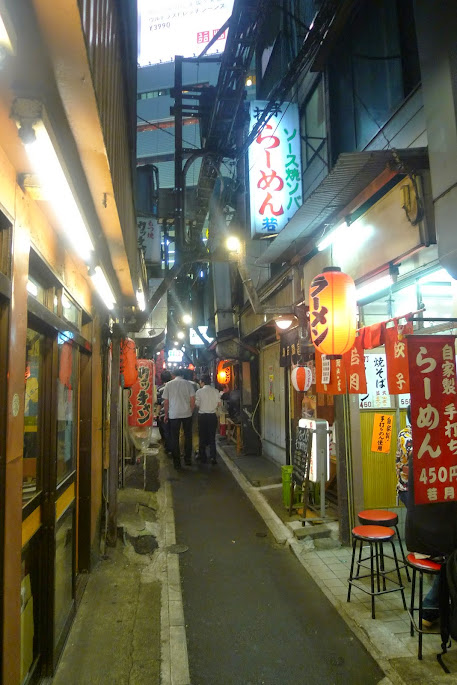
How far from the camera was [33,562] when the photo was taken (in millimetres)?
4375

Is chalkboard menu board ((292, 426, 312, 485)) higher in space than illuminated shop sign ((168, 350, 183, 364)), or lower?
lower

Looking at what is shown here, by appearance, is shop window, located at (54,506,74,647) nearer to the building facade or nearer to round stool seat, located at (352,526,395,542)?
the building facade

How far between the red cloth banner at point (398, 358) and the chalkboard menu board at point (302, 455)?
118 inches

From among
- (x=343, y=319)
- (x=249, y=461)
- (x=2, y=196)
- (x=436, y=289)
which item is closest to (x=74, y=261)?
(x=2, y=196)

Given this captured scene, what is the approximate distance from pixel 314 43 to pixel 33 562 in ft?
32.8

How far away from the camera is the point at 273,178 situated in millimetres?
11164

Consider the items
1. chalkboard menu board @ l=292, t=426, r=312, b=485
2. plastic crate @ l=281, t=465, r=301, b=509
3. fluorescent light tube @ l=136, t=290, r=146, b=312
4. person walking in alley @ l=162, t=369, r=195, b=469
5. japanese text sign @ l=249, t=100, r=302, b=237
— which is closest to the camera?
fluorescent light tube @ l=136, t=290, r=146, b=312

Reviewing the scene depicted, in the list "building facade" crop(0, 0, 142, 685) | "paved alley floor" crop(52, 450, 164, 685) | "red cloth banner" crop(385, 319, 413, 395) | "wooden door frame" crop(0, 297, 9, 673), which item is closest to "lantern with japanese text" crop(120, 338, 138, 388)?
"paved alley floor" crop(52, 450, 164, 685)

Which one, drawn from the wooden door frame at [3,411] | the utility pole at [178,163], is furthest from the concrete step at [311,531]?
the utility pole at [178,163]

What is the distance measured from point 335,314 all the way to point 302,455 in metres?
4.07

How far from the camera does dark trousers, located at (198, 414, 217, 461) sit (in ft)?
52.8

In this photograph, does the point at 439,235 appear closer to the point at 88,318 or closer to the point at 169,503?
the point at 88,318

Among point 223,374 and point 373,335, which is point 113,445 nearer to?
point 373,335

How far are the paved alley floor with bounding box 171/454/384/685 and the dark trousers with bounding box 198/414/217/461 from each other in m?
6.16
